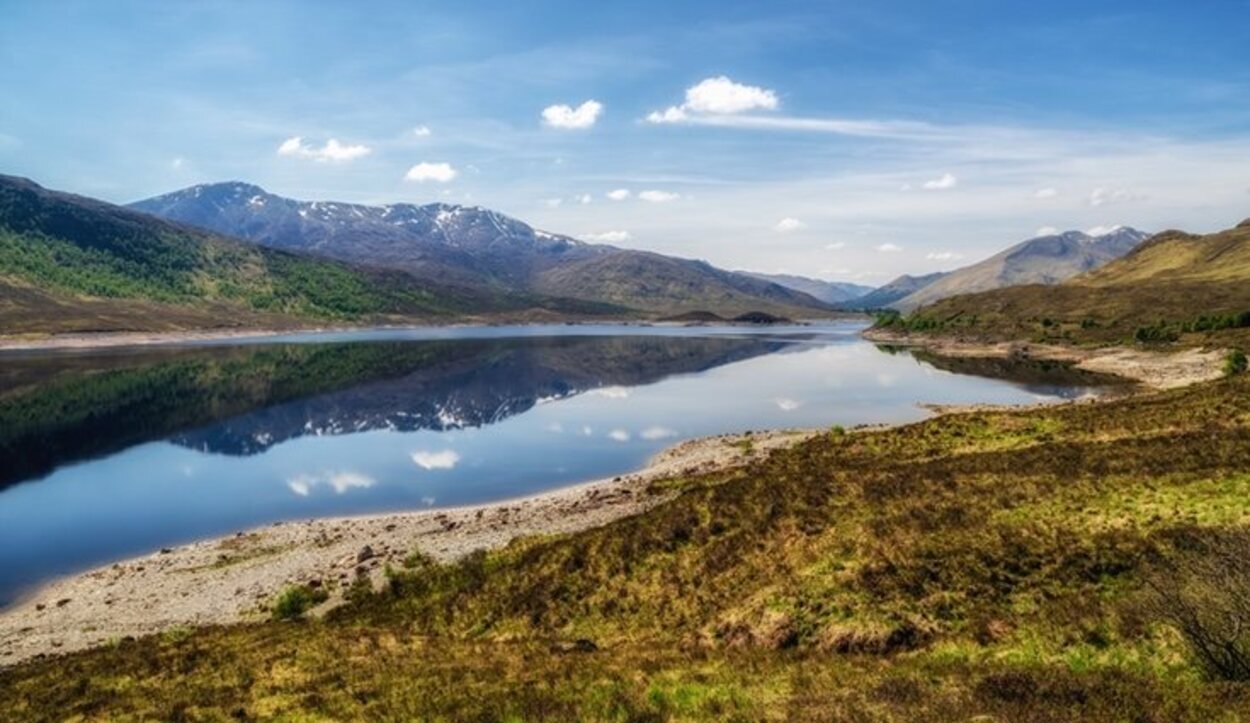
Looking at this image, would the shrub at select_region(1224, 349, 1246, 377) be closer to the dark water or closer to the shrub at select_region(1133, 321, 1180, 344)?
the dark water

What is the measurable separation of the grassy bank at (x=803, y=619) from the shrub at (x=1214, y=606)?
6.1 inches

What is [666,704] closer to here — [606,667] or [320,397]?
[606,667]

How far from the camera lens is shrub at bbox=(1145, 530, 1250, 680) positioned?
58.6 feet

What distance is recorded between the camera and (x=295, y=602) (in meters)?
34.4

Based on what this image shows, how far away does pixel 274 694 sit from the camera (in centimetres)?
2250

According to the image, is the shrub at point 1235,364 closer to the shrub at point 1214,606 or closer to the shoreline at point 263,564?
the shoreline at point 263,564

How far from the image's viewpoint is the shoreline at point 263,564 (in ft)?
114

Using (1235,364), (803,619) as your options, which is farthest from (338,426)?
(1235,364)

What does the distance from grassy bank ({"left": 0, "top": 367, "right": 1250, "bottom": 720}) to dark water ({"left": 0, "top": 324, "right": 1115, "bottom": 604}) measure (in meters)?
26.1

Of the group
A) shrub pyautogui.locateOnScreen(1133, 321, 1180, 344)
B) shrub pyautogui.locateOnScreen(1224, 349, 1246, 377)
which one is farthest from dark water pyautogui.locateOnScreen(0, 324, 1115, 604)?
shrub pyautogui.locateOnScreen(1133, 321, 1180, 344)

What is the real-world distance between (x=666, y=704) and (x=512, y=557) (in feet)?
62.7

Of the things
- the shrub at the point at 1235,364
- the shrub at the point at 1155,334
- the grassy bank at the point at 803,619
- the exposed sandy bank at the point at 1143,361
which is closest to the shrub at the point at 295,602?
the grassy bank at the point at 803,619

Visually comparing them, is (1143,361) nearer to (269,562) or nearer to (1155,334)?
(1155,334)

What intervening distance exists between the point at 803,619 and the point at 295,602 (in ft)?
73.4
